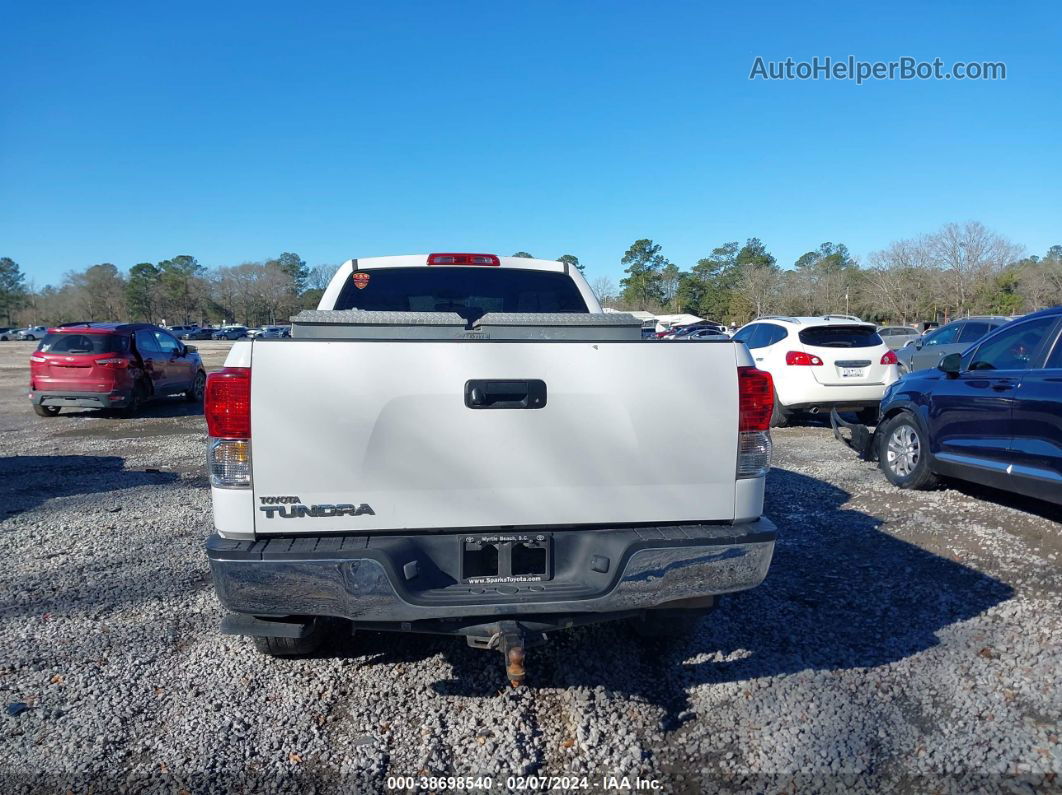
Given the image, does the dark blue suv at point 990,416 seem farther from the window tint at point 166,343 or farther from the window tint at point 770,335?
the window tint at point 166,343

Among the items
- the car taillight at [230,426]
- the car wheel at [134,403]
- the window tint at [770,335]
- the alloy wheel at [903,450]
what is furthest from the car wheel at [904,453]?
the car wheel at [134,403]

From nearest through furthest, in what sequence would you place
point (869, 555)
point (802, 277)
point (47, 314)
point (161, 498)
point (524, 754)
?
point (524, 754) < point (869, 555) < point (161, 498) < point (802, 277) < point (47, 314)

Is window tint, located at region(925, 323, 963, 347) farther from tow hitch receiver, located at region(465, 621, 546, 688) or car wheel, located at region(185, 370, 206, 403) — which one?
car wheel, located at region(185, 370, 206, 403)

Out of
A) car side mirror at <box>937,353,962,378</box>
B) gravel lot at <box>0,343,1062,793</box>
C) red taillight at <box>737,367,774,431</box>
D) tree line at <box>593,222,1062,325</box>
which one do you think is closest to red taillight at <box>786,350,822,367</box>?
car side mirror at <box>937,353,962,378</box>

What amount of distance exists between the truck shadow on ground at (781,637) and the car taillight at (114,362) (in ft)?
32.5

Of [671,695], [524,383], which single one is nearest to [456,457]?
[524,383]

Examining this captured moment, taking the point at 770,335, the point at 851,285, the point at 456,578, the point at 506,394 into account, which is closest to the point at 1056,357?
the point at 506,394

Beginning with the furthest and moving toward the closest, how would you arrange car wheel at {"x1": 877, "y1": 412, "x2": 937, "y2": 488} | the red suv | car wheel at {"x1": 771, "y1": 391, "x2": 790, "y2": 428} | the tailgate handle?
the red suv < car wheel at {"x1": 771, "y1": 391, "x2": 790, "y2": 428} < car wheel at {"x1": 877, "y1": 412, "x2": 937, "y2": 488} < the tailgate handle

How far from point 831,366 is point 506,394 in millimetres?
8330

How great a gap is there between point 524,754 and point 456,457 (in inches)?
47.1

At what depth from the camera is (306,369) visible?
238cm

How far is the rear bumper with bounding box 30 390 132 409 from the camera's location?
36.6 feet

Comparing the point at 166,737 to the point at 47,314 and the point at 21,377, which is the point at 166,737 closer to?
the point at 21,377

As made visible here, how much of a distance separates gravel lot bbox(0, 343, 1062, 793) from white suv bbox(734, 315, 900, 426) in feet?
15.7
